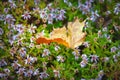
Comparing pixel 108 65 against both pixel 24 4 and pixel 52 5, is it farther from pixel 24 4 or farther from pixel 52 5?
pixel 24 4

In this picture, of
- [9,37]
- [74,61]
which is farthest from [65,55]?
[9,37]

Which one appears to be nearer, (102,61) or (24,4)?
(102,61)

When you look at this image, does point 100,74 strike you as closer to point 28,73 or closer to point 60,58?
point 60,58

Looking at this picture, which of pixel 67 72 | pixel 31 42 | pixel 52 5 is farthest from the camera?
pixel 52 5

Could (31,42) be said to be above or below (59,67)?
above

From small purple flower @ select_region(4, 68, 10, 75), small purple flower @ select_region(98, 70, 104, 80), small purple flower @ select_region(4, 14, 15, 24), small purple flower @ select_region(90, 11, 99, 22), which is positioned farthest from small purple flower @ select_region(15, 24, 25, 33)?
small purple flower @ select_region(98, 70, 104, 80)

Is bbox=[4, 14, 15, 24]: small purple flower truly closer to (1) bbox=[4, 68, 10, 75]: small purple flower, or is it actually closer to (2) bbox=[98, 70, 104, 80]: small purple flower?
(1) bbox=[4, 68, 10, 75]: small purple flower

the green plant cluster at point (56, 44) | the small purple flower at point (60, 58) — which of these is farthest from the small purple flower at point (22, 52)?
the small purple flower at point (60, 58)

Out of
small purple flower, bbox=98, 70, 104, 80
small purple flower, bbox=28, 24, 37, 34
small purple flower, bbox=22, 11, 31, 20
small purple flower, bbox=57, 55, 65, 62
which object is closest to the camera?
small purple flower, bbox=98, 70, 104, 80

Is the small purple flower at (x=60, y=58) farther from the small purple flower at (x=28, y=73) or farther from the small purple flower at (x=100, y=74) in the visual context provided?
the small purple flower at (x=100, y=74)

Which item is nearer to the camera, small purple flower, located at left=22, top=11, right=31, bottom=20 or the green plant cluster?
the green plant cluster
